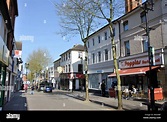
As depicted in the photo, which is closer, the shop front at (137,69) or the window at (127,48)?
the shop front at (137,69)

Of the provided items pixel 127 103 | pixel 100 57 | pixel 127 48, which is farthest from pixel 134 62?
pixel 100 57

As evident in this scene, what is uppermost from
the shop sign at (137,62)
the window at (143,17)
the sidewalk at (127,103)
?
the window at (143,17)

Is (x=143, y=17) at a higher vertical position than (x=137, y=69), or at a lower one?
higher

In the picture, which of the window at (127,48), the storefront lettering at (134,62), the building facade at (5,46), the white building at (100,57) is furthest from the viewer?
the white building at (100,57)

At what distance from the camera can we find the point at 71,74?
27.6 meters

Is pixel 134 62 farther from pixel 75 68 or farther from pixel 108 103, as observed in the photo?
pixel 75 68

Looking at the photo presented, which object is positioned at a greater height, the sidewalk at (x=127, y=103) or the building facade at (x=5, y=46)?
the building facade at (x=5, y=46)

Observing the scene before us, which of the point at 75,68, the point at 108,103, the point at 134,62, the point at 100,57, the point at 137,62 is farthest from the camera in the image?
the point at 75,68

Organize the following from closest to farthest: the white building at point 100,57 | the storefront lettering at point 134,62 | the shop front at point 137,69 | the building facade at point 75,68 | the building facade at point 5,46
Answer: the building facade at point 5,46 < the shop front at point 137,69 < the storefront lettering at point 134,62 < the white building at point 100,57 < the building facade at point 75,68

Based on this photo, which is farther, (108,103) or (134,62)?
(134,62)

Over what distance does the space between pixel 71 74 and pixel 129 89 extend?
15.9 m

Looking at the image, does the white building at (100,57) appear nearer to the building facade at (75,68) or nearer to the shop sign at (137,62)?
the shop sign at (137,62)

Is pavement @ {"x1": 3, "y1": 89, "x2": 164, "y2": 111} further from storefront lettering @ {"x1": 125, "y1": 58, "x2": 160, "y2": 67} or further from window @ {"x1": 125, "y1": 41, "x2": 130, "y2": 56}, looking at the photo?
window @ {"x1": 125, "y1": 41, "x2": 130, "y2": 56}

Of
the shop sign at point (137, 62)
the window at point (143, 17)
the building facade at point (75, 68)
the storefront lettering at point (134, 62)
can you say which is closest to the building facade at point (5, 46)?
the shop sign at point (137, 62)
